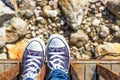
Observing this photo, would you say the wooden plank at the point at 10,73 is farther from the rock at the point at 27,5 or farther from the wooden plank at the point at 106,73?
the rock at the point at 27,5

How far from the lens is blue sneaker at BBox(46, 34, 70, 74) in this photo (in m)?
1.34

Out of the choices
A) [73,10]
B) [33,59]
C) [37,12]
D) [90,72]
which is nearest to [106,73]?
[90,72]

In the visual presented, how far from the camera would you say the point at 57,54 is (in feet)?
4.54

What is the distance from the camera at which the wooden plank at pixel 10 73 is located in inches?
45.6

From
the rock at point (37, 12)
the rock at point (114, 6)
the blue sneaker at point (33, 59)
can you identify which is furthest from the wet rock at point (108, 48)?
the blue sneaker at point (33, 59)

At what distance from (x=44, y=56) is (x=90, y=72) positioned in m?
0.22

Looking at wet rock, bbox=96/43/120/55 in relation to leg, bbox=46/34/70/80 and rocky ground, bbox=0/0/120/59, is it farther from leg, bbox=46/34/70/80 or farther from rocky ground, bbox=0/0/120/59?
leg, bbox=46/34/70/80

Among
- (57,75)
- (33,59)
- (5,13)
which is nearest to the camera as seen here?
(57,75)

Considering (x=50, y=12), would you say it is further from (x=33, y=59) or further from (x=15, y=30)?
(x=33, y=59)

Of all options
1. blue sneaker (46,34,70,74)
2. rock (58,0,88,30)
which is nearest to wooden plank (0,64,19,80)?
blue sneaker (46,34,70,74)

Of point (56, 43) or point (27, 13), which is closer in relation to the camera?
point (56, 43)

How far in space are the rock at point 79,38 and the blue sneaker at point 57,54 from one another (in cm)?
93

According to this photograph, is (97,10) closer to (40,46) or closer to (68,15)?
(68,15)

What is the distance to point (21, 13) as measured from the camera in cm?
236
